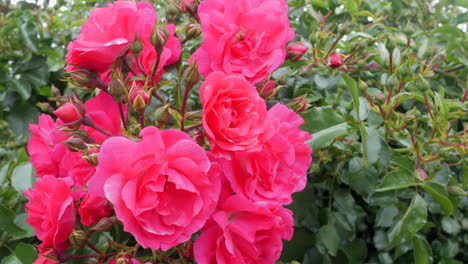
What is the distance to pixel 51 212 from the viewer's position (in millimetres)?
725

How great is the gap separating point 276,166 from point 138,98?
23 cm

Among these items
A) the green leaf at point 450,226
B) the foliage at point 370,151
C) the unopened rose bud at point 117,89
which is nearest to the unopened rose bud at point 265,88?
the foliage at point 370,151

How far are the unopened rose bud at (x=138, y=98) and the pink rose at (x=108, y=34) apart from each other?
3.3 inches

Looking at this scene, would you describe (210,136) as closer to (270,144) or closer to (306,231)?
(270,144)

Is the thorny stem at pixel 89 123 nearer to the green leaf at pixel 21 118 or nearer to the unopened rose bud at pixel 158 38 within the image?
the unopened rose bud at pixel 158 38

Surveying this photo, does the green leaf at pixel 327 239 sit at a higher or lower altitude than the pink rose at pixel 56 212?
lower

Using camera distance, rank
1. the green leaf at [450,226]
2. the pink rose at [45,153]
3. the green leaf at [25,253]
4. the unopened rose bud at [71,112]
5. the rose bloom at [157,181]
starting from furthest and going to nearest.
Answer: the green leaf at [450,226] < the green leaf at [25,253] < the pink rose at [45,153] < the unopened rose bud at [71,112] < the rose bloom at [157,181]

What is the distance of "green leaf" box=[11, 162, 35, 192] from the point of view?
1.09m

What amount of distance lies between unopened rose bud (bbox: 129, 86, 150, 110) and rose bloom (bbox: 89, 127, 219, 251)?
0.08m

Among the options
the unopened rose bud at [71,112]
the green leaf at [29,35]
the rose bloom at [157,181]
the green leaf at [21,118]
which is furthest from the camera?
the green leaf at [21,118]

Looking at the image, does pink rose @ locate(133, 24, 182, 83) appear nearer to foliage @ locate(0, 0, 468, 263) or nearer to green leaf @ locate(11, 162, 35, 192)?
foliage @ locate(0, 0, 468, 263)

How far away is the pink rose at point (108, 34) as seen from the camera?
732 mm

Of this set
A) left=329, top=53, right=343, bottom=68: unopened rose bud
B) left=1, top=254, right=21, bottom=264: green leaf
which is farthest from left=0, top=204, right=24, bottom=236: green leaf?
left=329, top=53, right=343, bottom=68: unopened rose bud

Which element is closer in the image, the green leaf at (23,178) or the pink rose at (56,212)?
the pink rose at (56,212)
